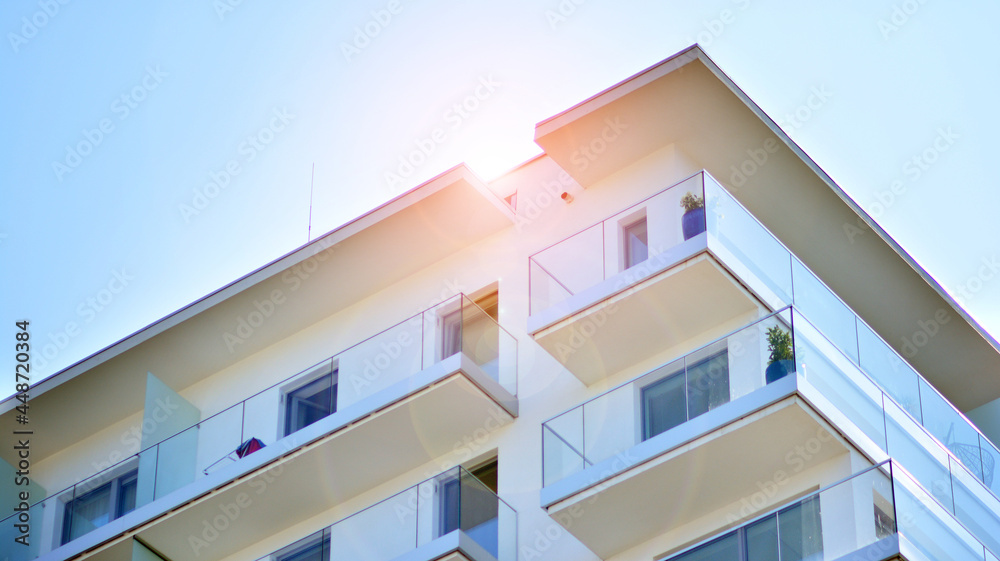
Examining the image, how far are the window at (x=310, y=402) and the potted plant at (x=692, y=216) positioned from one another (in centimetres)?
561

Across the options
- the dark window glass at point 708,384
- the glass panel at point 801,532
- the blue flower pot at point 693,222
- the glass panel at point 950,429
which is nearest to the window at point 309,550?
the dark window glass at point 708,384

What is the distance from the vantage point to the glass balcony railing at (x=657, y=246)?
17781 mm

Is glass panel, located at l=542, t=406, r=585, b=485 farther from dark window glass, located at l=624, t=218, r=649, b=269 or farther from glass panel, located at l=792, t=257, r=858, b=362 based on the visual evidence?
glass panel, located at l=792, t=257, r=858, b=362

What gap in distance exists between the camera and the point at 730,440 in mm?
16312

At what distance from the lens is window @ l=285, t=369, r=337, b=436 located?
834 inches

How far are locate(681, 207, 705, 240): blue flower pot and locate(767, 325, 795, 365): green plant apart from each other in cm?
183

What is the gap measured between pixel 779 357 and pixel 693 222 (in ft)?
7.50

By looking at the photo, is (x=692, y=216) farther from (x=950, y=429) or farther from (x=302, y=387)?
(x=302, y=387)

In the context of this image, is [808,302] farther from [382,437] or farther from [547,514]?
[382,437]

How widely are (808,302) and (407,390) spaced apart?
496cm

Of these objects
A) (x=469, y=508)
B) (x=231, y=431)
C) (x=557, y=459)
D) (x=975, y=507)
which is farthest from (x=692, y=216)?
(x=231, y=431)

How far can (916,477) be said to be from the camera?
1597 centimetres

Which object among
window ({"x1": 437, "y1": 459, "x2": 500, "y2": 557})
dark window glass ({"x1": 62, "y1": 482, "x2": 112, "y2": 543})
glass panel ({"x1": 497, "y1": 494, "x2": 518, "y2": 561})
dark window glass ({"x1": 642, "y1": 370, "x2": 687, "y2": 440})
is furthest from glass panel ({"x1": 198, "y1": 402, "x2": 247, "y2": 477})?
dark window glass ({"x1": 642, "y1": 370, "x2": 687, "y2": 440})

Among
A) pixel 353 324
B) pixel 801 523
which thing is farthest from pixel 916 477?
pixel 353 324
